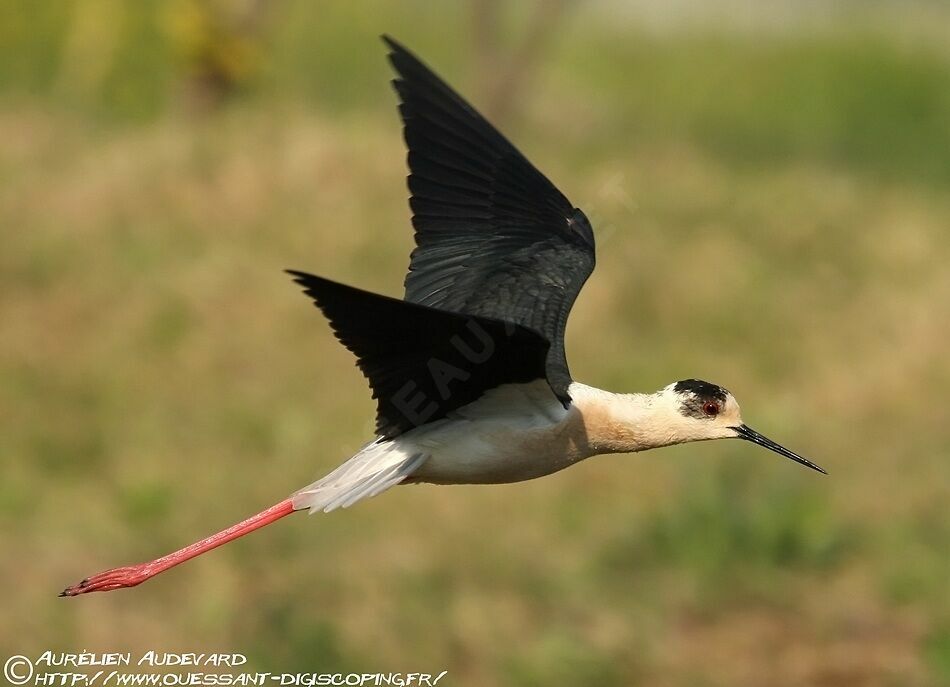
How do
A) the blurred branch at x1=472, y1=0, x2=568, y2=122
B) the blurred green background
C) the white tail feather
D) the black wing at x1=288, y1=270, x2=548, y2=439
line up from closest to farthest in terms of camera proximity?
the black wing at x1=288, y1=270, x2=548, y2=439
the white tail feather
the blurred green background
the blurred branch at x1=472, y1=0, x2=568, y2=122

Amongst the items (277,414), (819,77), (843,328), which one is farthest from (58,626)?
(819,77)

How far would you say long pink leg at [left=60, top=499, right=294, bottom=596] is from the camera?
441 cm

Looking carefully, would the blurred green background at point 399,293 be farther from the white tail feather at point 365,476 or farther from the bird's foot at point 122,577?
the white tail feather at point 365,476

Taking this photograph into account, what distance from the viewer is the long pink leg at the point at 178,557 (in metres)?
4.41

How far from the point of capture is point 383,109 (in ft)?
43.9

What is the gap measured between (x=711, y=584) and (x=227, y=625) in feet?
8.08

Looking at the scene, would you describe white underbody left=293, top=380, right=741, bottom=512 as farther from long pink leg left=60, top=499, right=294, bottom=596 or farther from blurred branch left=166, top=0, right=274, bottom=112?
blurred branch left=166, top=0, right=274, bottom=112

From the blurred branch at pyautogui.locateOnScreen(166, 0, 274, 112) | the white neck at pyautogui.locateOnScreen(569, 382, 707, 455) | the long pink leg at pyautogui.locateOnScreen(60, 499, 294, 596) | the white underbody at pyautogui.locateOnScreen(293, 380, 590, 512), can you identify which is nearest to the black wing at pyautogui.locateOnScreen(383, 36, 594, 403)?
the white neck at pyautogui.locateOnScreen(569, 382, 707, 455)

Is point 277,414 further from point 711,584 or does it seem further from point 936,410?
point 936,410

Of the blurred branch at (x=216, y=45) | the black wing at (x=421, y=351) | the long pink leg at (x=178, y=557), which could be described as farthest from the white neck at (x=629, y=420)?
the blurred branch at (x=216, y=45)

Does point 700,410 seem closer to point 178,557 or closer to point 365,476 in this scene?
point 365,476

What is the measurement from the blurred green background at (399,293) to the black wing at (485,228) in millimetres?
3638

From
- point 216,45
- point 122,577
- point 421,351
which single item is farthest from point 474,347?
point 216,45

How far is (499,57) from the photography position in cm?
1320
